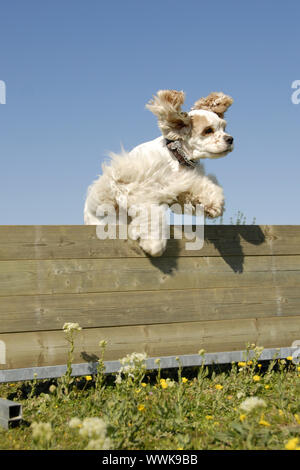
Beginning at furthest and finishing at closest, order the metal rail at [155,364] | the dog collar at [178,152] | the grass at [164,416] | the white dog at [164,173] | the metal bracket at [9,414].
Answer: the dog collar at [178,152], the white dog at [164,173], the metal rail at [155,364], the metal bracket at [9,414], the grass at [164,416]

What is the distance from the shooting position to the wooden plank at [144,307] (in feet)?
11.6

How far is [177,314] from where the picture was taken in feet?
12.8

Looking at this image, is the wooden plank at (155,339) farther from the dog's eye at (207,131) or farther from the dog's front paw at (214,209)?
the dog's eye at (207,131)

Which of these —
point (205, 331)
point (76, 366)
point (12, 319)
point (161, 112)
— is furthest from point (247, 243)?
point (12, 319)

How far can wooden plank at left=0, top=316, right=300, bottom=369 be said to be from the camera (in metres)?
3.53

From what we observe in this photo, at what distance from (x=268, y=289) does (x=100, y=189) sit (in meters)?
1.71

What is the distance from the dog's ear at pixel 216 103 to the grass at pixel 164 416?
2.11 m

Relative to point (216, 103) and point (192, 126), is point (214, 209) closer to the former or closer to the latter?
point (192, 126)

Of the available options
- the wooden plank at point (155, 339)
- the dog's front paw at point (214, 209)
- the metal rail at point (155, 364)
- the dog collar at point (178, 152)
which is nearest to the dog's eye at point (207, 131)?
the dog collar at point (178, 152)

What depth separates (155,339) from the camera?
383cm

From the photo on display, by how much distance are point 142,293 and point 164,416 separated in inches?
44.8

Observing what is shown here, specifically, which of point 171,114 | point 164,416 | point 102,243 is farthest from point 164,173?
point 164,416

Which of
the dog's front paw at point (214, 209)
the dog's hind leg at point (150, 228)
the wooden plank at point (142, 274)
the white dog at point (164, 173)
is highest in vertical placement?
the white dog at point (164, 173)
